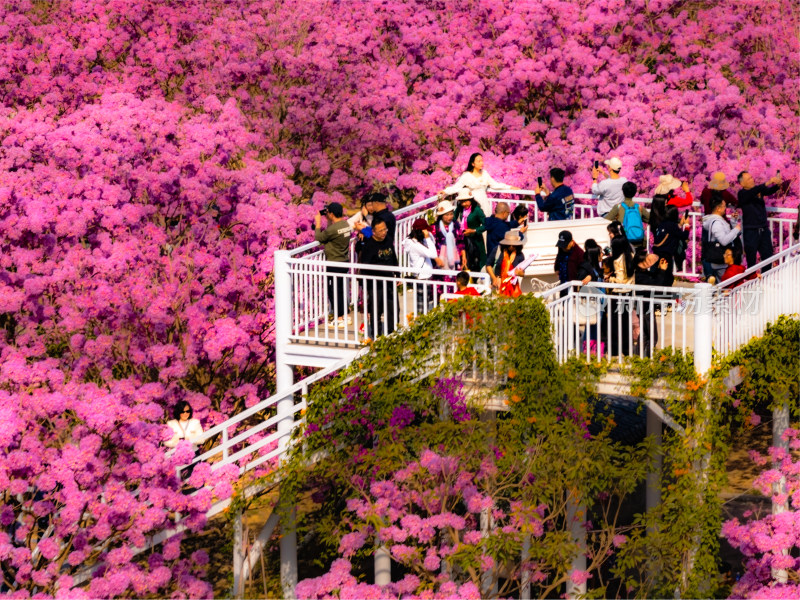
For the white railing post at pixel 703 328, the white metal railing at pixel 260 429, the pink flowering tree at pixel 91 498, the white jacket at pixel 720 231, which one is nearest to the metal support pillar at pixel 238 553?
the white metal railing at pixel 260 429

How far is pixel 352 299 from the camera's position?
20.8 meters

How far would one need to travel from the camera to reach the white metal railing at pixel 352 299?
20516mm

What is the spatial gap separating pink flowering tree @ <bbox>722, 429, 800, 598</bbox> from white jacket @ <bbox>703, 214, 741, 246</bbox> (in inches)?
99.2

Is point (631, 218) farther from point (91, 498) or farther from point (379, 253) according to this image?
point (91, 498)

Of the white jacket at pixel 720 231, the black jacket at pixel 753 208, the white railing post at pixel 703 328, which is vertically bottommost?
the white railing post at pixel 703 328

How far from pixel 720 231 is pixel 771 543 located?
4264 mm

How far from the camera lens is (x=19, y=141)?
24.5 m

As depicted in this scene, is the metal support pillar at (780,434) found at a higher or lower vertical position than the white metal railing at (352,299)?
lower

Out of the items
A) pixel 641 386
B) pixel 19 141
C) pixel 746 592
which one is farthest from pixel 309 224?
pixel 746 592

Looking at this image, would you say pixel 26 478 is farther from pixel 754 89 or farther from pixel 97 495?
pixel 754 89

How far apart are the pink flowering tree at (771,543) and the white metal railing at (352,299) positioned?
14.3ft

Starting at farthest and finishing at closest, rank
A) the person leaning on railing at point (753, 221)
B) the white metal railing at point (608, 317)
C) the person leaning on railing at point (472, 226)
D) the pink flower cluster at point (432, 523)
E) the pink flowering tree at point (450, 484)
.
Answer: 1. the person leaning on railing at point (753, 221)
2. the person leaning on railing at point (472, 226)
3. the white metal railing at point (608, 317)
4. the pink flowering tree at point (450, 484)
5. the pink flower cluster at point (432, 523)

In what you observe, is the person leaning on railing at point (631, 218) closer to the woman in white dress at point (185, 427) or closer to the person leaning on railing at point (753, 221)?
the person leaning on railing at point (753, 221)

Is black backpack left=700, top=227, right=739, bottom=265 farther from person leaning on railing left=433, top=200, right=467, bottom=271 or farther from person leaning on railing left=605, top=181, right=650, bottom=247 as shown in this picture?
person leaning on railing left=433, top=200, right=467, bottom=271
